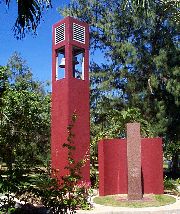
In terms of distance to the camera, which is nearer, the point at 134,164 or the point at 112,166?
the point at 134,164

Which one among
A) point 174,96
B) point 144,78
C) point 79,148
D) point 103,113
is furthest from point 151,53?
point 79,148

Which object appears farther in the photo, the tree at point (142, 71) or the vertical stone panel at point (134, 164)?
the tree at point (142, 71)

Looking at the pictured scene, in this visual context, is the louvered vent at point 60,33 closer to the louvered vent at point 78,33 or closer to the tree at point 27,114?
the louvered vent at point 78,33

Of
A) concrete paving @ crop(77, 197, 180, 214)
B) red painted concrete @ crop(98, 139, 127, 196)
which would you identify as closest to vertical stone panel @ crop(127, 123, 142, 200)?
red painted concrete @ crop(98, 139, 127, 196)

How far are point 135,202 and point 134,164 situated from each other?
1549mm

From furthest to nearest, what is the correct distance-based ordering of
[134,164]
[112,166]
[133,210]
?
1. [112,166]
2. [134,164]
3. [133,210]

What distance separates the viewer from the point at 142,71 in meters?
24.1

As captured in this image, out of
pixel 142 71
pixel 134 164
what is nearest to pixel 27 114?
pixel 142 71

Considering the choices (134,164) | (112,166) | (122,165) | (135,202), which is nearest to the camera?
(135,202)

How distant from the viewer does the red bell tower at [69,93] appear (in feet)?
47.6

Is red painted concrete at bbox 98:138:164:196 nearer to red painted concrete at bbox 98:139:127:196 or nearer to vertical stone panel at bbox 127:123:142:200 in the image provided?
red painted concrete at bbox 98:139:127:196

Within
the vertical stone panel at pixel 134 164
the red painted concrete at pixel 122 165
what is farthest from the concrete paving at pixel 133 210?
the red painted concrete at pixel 122 165

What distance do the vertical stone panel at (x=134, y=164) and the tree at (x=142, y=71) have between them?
7859mm

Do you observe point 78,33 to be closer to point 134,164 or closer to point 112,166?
point 112,166
